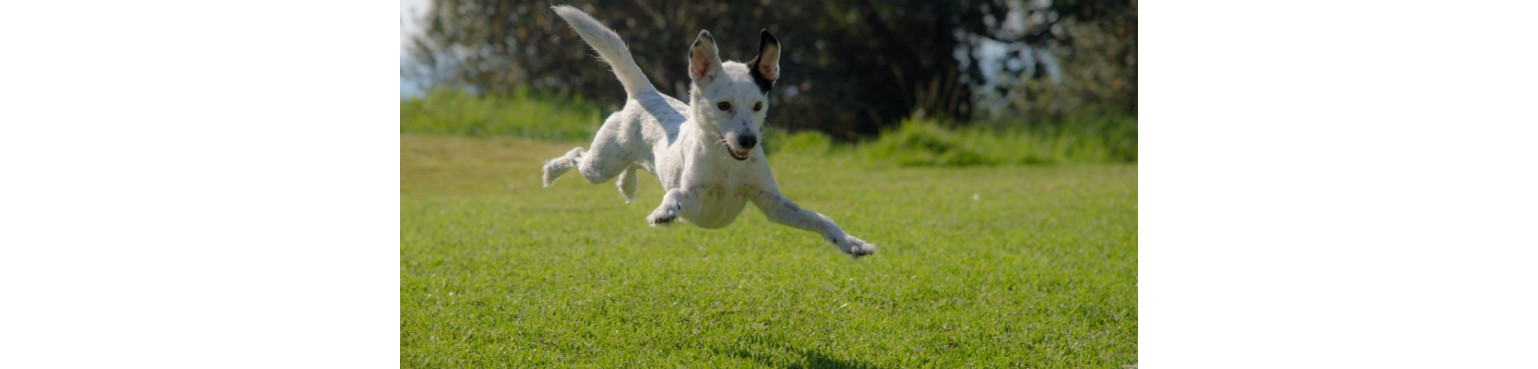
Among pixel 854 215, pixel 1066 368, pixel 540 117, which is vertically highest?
pixel 540 117

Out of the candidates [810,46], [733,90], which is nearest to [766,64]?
[733,90]

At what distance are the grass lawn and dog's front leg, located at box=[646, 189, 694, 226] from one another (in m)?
1.06

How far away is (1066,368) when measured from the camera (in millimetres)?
Result: 4832

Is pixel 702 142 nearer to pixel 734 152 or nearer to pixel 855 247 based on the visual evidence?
pixel 734 152

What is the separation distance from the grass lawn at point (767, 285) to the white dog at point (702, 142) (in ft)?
2.56

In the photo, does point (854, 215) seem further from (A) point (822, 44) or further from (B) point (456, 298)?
(A) point (822, 44)

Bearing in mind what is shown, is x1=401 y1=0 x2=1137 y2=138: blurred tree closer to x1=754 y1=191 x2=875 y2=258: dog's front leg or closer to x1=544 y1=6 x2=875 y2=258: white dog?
x1=544 y1=6 x2=875 y2=258: white dog

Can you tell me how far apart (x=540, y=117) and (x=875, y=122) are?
3.96 m

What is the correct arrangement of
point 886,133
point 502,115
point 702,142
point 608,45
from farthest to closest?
1. point 502,115
2. point 886,133
3. point 608,45
4. point 702,142

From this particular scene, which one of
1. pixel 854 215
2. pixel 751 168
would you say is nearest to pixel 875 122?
pixel 854 215

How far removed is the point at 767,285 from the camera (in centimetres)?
578

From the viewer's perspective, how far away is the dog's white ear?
3.59 meters

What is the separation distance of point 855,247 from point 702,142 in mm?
632

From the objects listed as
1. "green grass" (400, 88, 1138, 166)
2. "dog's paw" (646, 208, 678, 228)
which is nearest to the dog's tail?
"dog's paw" (646, 208, 678, 228)
